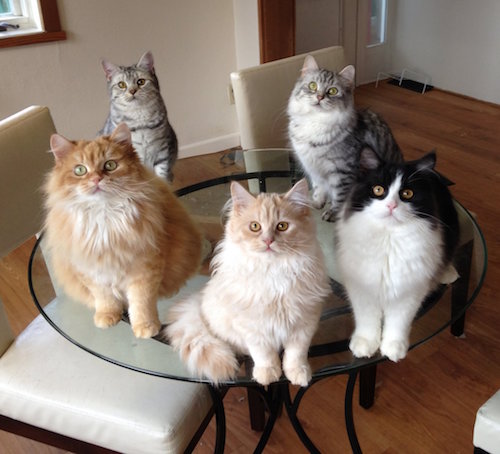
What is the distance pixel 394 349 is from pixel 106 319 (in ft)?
2.00

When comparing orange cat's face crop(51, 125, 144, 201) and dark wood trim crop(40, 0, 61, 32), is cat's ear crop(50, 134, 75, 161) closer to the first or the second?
orange cat's face crop(51, 125, 144, 201)

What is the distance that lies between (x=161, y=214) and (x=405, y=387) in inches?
45.1

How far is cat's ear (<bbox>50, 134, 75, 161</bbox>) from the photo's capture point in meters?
1.03

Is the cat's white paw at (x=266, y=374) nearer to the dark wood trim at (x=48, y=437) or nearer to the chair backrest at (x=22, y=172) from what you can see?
the dark wood trim at (x=48, y=437)

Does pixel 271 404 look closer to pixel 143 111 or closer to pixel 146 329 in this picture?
pixel 146 329

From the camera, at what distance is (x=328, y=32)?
4105 millimetres

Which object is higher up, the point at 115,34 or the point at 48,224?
the point at 115,34

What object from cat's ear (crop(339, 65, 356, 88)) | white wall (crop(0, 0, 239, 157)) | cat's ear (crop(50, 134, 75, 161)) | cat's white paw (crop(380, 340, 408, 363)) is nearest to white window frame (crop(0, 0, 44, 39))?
white wall (crop(0, 0, 239, 157))

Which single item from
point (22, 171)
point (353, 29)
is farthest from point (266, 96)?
point (353, 29)

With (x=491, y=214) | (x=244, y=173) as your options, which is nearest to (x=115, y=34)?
(x=244, y=173)

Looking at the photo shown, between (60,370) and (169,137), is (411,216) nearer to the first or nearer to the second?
(60,370)

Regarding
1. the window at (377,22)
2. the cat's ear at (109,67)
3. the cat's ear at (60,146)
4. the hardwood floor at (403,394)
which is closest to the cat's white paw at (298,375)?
the cat's ear at (60,146)

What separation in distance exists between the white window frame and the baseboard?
40.3 inches

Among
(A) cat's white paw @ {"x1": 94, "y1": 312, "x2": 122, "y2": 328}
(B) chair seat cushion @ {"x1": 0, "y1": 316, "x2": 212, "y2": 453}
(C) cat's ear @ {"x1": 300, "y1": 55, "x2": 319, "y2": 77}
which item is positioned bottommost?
(B) chair seat cushion @ {"x1": 0, "y1": 316, "x2": 212, "y2": 453}
